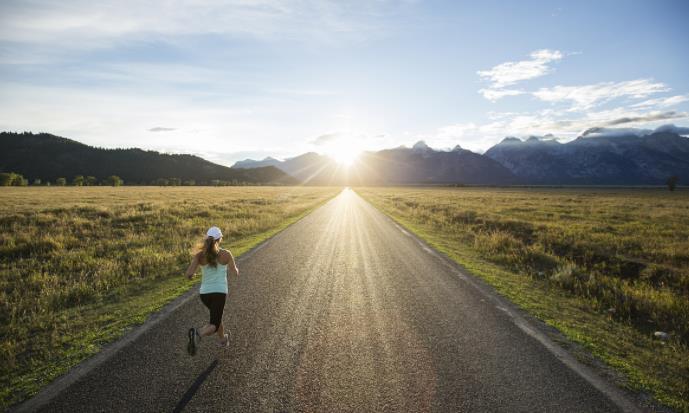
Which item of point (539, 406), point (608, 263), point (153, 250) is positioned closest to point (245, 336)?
point (539, 406)

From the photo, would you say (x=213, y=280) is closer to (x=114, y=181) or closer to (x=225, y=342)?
(x=225, y=342)

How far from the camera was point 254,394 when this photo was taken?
3779mm

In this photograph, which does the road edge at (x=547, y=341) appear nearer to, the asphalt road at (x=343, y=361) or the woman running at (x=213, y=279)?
the asphalt road at (x=343, y=361)

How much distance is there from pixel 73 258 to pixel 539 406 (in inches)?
520

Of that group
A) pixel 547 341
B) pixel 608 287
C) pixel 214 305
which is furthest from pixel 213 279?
pixel 608 287

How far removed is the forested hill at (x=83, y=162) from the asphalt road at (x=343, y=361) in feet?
457

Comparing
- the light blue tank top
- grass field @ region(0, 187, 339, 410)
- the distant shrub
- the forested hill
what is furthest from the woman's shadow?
the forested hill

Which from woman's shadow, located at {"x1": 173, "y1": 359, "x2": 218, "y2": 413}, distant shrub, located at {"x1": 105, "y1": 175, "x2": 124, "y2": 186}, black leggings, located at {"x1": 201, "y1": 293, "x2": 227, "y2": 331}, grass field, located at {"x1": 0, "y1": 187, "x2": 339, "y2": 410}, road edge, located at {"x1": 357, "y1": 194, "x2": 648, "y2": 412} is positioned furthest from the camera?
distant shrub, located at {"x1": 105, "y1": 175, "x2": 124, "y2": 186}

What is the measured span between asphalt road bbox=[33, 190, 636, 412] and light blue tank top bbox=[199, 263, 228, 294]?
0.88 meters

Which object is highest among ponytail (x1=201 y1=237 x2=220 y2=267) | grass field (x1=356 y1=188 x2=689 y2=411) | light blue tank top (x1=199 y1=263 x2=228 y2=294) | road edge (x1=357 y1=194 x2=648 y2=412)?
ponytail (x1=201 y1=237 x2=220 y2=267)

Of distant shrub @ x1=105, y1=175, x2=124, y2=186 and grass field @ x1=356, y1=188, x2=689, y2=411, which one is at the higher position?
distant shrub @ x1=105, y1=175, x2=124, y2=186

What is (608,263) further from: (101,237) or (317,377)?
(101,237)

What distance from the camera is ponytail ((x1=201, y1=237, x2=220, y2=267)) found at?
5.04 meters

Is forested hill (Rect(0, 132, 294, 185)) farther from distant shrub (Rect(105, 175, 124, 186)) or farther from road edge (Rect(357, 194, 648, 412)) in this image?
road edge (Rect(357, 194, 648, 412))
